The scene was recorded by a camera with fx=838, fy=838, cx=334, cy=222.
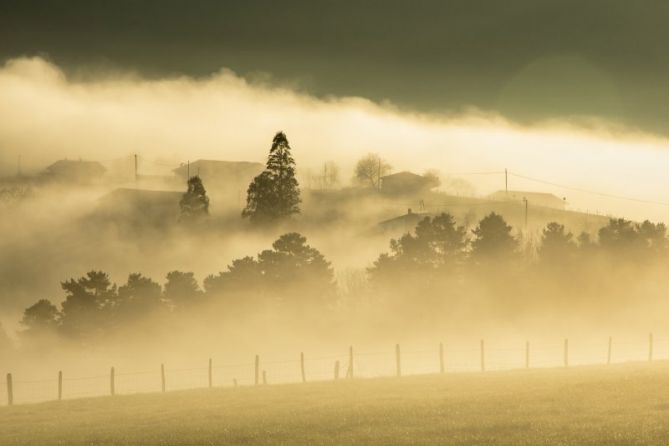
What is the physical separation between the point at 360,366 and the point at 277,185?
90.4 meters

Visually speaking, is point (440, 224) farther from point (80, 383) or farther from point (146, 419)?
point (146, 419)

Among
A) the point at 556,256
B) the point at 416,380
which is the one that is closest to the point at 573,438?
the point at 416,380

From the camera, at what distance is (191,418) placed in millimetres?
47625

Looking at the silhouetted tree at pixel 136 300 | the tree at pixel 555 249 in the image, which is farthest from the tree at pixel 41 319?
the tree at pixel 555 249

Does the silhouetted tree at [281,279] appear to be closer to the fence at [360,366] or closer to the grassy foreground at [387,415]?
the fence at [360,366]

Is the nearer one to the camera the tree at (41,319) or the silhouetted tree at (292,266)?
the tree at (41,319)

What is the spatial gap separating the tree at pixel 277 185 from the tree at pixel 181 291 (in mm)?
78619

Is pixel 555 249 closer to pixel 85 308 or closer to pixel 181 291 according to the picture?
pixel 181 291

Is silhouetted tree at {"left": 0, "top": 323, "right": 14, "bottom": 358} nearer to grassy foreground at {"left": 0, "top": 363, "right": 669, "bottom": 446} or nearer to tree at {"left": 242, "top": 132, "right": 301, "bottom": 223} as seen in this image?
grassy foreground at {"left": 0, "top": 363, "right": 669, "bottom": 446}

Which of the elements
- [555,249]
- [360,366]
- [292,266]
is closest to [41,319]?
[292,266]

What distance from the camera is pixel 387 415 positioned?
139 ft

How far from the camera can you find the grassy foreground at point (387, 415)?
3516cm

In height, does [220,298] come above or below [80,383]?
above

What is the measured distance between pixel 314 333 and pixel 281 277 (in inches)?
359
